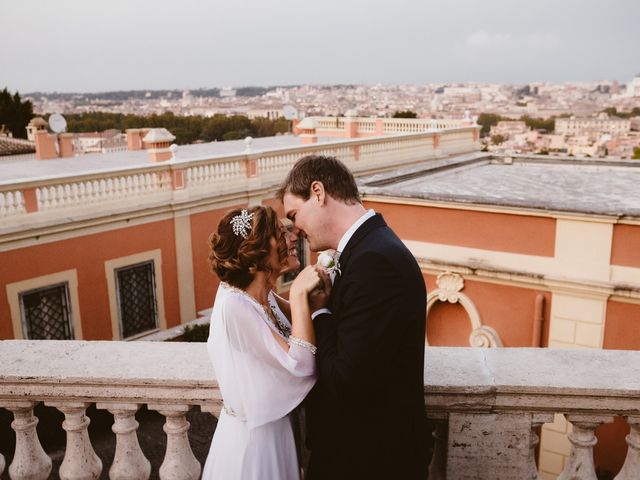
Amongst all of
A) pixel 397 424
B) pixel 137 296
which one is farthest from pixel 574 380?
pixel 137 296

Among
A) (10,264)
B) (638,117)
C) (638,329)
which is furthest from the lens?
(638,117)

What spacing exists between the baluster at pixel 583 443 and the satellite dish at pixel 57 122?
61.7ft

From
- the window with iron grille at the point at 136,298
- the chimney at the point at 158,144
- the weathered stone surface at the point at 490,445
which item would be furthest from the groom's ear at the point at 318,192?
the chimney at the point at 158,144

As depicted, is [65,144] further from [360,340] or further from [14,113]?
[14,113]

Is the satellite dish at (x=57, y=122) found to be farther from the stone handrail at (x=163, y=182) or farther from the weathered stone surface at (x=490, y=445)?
the weathered stone surface at (x=490, y=445)

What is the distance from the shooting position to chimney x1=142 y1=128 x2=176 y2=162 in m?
13.3

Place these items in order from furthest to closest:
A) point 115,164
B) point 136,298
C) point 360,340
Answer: point 115,164 < point 136,298 < point 360,340

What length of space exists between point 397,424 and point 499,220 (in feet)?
24.4

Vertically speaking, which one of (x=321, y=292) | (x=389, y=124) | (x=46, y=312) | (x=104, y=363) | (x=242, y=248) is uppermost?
(x=242, y=248)

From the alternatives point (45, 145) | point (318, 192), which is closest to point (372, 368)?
point (318, 192)

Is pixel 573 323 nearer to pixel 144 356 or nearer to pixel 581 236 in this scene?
pixel 581 236

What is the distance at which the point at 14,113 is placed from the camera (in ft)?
124

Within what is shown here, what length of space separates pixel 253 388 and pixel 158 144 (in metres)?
12.3

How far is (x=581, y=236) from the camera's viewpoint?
827cm
